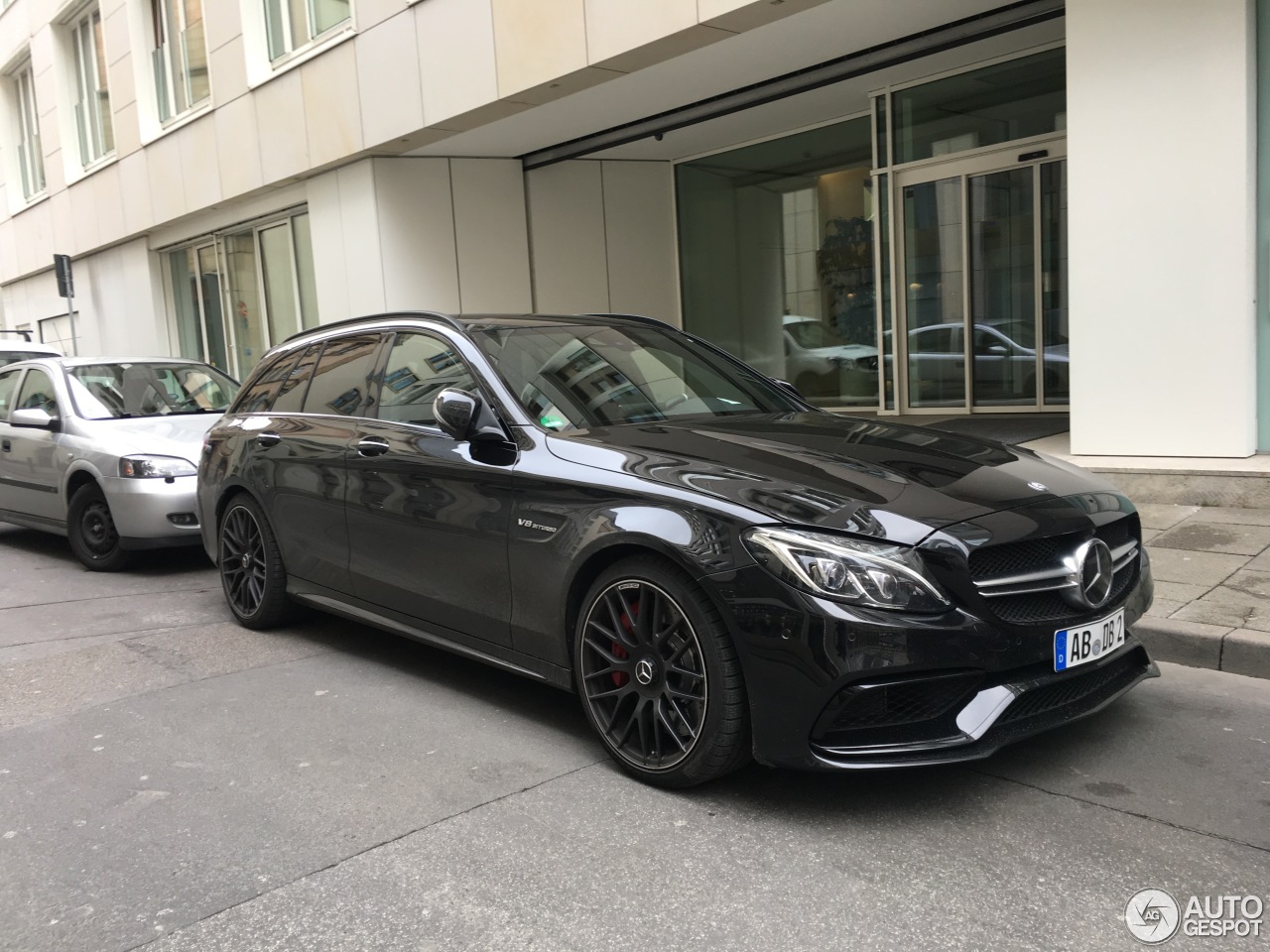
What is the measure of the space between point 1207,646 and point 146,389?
25.4 ft

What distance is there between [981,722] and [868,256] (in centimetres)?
1060

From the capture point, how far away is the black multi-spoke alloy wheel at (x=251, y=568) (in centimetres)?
555

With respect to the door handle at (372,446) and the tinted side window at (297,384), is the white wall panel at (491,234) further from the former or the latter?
the door handle at (372,446)

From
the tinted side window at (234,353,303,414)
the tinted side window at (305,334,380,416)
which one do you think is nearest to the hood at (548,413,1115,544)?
the tinted side window at (305,334,380,416)

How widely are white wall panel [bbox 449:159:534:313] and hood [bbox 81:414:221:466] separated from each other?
5750mm

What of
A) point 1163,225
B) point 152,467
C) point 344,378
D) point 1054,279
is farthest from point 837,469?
point 1054,279

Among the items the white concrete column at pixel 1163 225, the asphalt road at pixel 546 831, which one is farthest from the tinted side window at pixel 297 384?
the white concrete column at pixel 1163 225

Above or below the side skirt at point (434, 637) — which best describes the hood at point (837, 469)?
above

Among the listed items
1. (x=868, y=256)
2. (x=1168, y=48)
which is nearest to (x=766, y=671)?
(x=1168, y=48)

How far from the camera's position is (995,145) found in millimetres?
10867

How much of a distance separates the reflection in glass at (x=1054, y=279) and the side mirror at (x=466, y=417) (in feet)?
27.5

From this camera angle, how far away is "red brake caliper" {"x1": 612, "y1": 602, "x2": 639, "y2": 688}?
3.53 meters

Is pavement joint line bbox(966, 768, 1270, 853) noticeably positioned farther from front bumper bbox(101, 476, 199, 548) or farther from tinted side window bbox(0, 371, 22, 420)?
tinted side window bbox(0, 371, 22, 420)

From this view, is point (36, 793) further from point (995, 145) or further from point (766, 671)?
point (995, 145)
